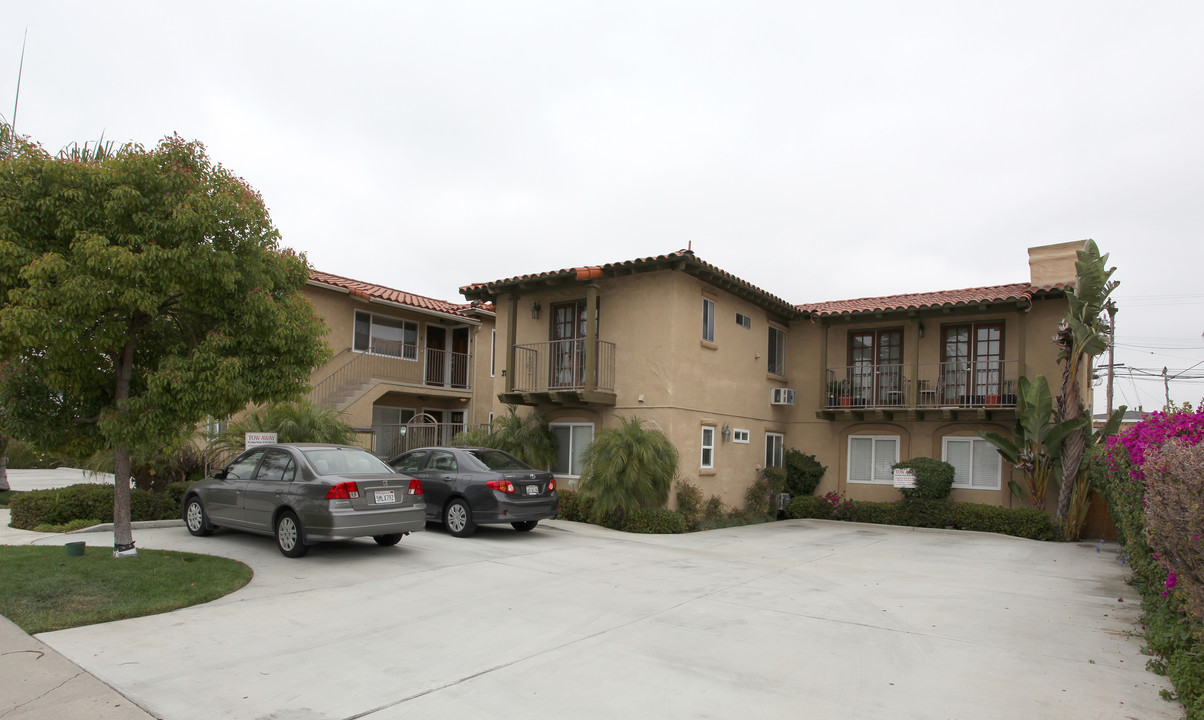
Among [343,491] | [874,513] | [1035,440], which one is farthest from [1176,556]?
[874,513]

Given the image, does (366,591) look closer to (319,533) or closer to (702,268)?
(319,533)

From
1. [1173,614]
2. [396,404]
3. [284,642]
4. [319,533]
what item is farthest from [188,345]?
[396,404]

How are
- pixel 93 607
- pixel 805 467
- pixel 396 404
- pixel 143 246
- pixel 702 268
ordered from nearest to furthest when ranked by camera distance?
pixel 93 607 < pixel 143 246 < pixel 702 268 < pixel 805 467 < pixel 396 404

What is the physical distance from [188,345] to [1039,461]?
16.5 metres

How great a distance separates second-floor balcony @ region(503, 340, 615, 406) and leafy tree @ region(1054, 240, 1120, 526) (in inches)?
383

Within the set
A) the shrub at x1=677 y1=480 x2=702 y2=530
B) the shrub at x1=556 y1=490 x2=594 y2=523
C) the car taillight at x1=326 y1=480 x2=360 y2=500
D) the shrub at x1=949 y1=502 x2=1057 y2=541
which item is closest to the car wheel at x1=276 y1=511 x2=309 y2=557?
the car taillight at x1=326 y1=480 x2=360 y2=500

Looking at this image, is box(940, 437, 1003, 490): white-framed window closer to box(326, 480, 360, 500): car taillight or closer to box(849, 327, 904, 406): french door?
box(849, 327, 904, 406): french door

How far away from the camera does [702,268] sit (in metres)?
16.0

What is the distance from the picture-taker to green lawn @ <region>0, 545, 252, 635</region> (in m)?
6.70

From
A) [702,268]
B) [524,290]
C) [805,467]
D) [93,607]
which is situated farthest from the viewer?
[805,467]

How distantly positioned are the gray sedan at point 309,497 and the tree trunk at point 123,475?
147cm

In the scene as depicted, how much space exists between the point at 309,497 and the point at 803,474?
13801mm

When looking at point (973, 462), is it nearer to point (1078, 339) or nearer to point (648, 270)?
point (1078, 339)

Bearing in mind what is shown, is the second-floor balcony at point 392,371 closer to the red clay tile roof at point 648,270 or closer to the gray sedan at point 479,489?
the red clay tile roof at point 648,270
